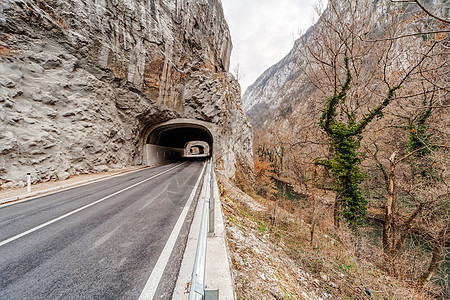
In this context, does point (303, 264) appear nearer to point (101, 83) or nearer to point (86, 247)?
point (86, 247)

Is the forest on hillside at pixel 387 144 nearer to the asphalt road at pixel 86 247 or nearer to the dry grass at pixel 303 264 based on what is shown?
the dry grass at pixel 303 264

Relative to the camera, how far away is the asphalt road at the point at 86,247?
2.05 m

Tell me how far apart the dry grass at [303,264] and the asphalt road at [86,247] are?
4.52 feet

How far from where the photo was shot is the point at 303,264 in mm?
5332

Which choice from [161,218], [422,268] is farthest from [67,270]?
[422,268]

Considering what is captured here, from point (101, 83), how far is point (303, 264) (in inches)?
665

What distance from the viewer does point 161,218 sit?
13.6 feet

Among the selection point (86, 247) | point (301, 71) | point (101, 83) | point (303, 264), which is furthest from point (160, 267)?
point (101, 83)

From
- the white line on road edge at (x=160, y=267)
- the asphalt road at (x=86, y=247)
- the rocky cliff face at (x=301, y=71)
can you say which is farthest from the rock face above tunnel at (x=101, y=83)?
the rocky cliff face at (x=301, y=71)

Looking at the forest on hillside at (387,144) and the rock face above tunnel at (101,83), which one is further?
the rock face above tunnel at (101,83)

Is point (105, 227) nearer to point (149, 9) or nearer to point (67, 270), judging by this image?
point (67, 270)

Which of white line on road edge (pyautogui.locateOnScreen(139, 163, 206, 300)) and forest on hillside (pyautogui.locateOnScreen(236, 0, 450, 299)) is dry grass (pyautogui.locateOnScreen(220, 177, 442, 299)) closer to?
forest on hillside (pyautogui.locateOnScreen(236, 0, 450, 299))

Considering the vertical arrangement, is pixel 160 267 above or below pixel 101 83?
below

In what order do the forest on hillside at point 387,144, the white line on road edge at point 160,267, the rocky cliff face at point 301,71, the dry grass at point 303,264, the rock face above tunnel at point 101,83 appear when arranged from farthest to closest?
the rock face above tunnel at point 101,83 < the rocky cliff face at point 301,71 < the forest on hillside at point 387,144 < the dry grass at point 303,264 < the white line on road edge at point 160,267
